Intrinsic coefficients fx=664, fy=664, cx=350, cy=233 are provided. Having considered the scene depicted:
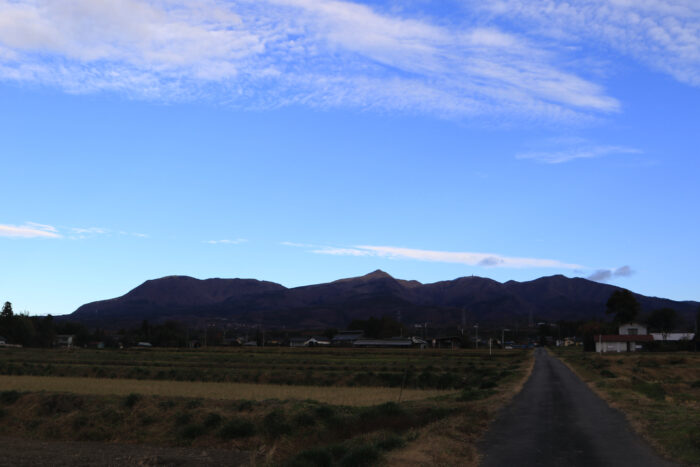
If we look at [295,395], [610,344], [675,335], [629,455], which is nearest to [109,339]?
[610,344]

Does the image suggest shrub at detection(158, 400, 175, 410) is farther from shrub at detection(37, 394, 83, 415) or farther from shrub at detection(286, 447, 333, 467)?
shrub at detection(286, 447, 333, 467)

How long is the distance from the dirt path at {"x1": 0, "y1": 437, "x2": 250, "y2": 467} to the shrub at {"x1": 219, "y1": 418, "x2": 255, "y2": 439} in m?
1.43

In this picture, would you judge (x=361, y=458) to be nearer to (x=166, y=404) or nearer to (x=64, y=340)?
(x=166, y=404)

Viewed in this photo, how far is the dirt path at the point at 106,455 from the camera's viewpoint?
22.0m

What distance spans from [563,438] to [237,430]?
12.9 meters

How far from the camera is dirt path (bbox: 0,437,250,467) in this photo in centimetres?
2197

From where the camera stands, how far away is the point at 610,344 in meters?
133

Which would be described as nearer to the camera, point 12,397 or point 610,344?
point 12,397

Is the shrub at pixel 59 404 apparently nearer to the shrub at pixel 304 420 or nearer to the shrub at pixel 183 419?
the shrub at pixel 183 419

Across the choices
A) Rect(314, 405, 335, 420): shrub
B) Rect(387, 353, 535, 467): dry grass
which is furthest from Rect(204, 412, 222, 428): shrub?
Rect(387, 353, 535, 467): dry grass

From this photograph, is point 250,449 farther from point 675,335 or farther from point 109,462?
point 675,335

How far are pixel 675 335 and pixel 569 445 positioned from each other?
569ft

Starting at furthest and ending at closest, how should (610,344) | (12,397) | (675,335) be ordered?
1. (675,335)
2. (610,344)
3. (12,397)

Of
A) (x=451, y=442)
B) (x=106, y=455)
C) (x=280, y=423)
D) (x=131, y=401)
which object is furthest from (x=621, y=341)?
(x=451, y=442)
